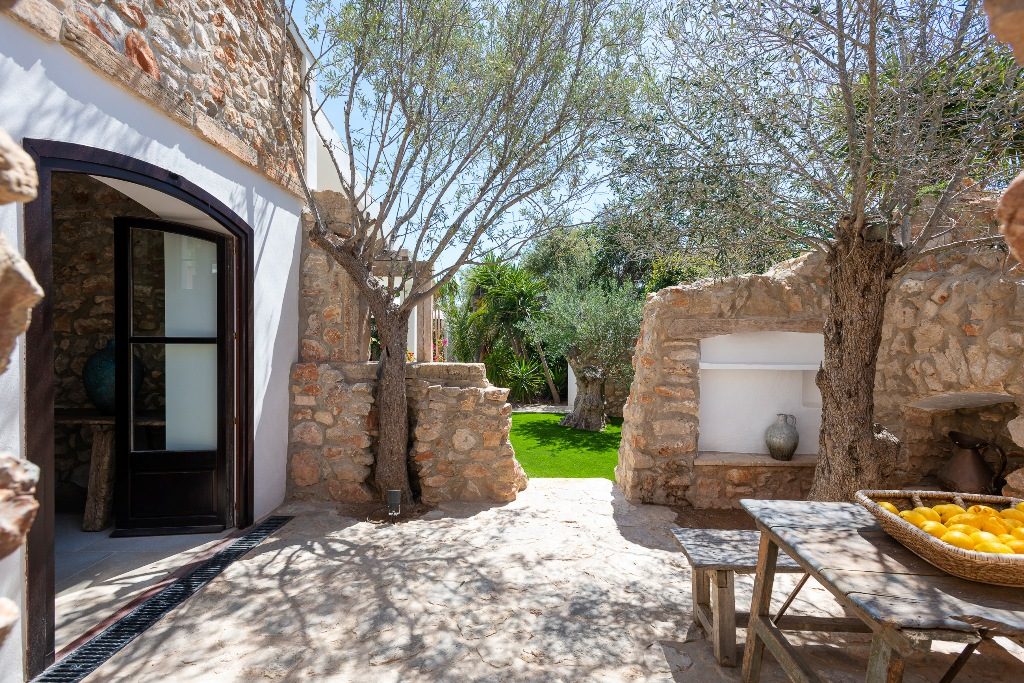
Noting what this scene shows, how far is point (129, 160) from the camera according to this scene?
318cm

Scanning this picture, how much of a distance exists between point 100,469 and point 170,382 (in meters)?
0.80

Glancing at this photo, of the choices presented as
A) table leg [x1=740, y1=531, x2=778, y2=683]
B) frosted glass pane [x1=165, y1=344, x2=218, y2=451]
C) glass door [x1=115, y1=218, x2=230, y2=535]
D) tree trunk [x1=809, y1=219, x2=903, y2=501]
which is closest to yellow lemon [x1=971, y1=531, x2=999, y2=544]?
table leg [x1=740, y1=531, x2=778, y2=683]

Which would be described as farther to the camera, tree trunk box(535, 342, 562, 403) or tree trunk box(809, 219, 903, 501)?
tree trunk box(535, 342, 562, 403)

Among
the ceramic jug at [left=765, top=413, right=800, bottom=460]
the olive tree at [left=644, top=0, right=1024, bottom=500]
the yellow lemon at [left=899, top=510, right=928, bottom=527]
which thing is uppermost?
the olive tree at [left=644, top=0, right=1024, bottom=500]

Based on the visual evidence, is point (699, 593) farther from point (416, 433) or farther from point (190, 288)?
point (190, 288)

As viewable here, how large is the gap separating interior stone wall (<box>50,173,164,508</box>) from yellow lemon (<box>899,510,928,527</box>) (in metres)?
5.56

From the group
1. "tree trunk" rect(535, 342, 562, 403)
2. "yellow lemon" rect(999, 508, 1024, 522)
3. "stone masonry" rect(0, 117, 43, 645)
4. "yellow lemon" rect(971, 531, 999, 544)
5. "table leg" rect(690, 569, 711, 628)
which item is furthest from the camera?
"tree trunk" rect(535, 342, 562, 403)

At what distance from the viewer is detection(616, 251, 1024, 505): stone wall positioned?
442cm

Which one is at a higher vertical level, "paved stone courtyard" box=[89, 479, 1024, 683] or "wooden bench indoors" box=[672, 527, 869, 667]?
"wooden bench indoors" box=[672, 527, 869, 667]

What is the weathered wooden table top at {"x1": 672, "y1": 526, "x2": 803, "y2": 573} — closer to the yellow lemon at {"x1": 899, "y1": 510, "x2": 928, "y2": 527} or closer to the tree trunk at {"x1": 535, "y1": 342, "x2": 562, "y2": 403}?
the yellow lemon at {"x1": 899, "y1": 510, "x2": 928, "y2": 527}

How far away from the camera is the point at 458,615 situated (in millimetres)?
3037

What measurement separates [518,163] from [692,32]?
1600 millimetres

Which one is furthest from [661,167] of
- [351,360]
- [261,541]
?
[261,541]

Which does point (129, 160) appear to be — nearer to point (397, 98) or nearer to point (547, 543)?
point (397, 98)
